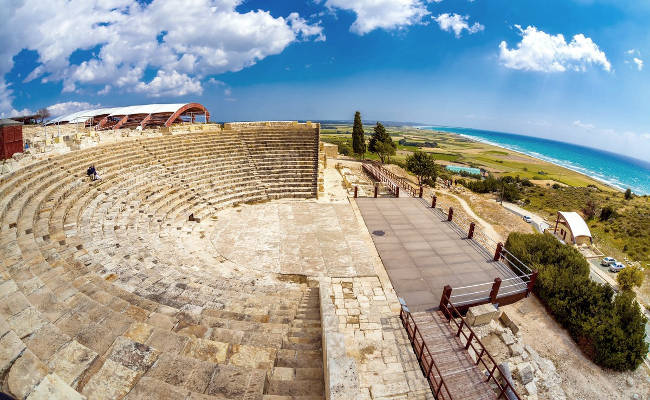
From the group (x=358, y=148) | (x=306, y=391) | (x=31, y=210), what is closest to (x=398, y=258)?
(x=306, y=391)

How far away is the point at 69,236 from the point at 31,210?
190 cm

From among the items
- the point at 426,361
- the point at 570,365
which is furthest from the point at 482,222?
the point at 426,361

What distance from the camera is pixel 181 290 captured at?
7121mm

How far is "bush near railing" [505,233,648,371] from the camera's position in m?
9.31

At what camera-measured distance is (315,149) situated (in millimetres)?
22750

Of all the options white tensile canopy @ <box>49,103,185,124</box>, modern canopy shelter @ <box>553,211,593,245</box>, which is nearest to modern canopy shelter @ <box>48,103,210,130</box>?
white tensile canopy @ <box>49,103,185,124</box>

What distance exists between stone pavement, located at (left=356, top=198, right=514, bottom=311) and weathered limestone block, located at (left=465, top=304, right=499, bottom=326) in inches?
38.8

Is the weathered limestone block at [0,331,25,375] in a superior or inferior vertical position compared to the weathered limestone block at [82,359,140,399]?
superior

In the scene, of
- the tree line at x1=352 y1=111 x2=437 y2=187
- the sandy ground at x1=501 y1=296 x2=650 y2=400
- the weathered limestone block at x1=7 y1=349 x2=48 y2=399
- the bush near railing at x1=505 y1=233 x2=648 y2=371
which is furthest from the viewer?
the tree line at x1=352 y1=111 x2=437 y2=187

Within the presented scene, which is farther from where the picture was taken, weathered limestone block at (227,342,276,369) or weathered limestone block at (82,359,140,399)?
weathered limestone block at (227,342,276,369)

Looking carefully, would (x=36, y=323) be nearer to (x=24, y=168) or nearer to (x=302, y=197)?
(x=24, y=168)

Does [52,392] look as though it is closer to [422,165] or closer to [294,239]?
[294,239]

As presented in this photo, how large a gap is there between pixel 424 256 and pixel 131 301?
9.96 metres

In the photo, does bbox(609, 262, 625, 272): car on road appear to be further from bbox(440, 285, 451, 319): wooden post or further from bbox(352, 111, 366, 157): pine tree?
bbox(352, 111, 366, 157): pine tree
